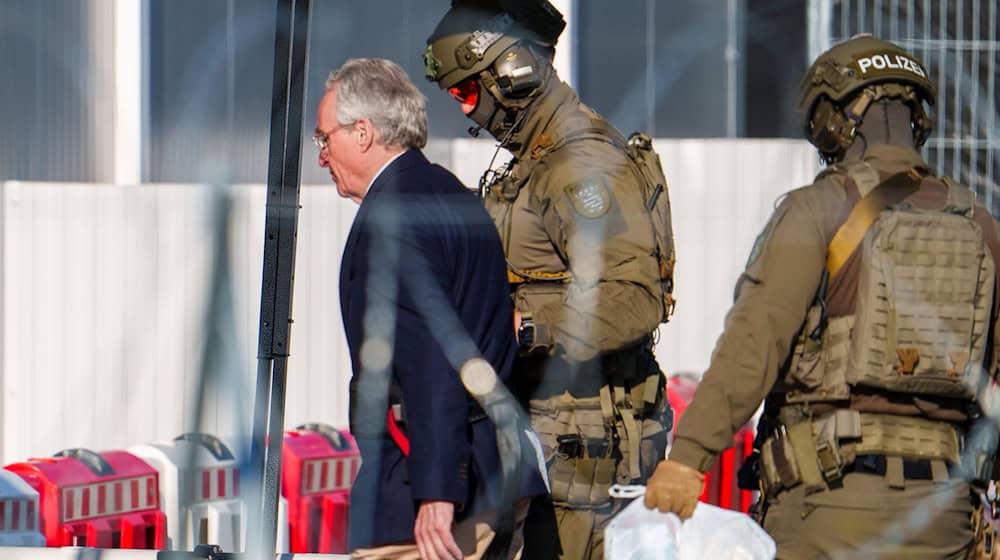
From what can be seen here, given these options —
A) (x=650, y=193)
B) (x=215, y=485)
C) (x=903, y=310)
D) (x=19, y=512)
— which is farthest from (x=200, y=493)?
(x=903, y=310)

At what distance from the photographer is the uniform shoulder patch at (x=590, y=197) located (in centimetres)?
346

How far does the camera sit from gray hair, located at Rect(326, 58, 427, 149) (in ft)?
10.1

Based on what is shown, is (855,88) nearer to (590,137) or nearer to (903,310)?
(903,310)

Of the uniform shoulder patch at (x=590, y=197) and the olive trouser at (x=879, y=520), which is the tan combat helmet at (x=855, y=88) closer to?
the uniform shoulder patch at (x=590, y=197)

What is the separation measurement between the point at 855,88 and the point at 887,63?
0.09 meters

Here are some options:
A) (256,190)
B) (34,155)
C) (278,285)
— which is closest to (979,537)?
(278,285)

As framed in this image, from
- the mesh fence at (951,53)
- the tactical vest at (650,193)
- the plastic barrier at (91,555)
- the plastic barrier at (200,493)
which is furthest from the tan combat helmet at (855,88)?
the mesh fence at (951,53)

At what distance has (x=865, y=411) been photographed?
309 centimetres

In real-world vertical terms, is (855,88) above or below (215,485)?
above

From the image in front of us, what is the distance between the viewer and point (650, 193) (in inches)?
143

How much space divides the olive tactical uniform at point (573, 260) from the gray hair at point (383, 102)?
52cm

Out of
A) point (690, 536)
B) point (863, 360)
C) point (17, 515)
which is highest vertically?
Result: point (863, 360)

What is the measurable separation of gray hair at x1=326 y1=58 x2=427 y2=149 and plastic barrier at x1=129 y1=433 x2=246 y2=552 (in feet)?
6.32

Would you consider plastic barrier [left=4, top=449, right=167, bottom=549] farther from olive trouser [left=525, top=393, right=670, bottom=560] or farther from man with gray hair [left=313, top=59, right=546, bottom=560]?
man with gray hair [left=313, top=59, right=546, bottom=560]
